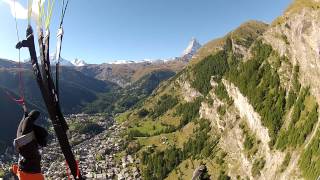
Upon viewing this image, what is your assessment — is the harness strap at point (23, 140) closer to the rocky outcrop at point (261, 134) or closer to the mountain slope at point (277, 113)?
the mountain slope at point (277, 113)

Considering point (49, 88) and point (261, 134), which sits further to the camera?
point (261, 134)

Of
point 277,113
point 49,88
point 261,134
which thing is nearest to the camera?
point 49,88

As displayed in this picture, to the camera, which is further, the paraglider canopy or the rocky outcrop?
the rocky outcrop

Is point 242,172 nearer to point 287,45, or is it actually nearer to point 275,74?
point 275,74

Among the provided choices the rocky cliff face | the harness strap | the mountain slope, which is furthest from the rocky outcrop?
the harness strap

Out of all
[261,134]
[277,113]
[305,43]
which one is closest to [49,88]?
[305,43]

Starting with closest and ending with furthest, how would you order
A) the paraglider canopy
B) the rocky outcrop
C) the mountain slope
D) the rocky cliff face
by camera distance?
the paraglider canopy
the mountain slope
the rocky cliff face
the rocky outcrop

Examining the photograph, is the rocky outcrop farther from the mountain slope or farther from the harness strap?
the harness strap

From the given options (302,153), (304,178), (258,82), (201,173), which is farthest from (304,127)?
(258,82)

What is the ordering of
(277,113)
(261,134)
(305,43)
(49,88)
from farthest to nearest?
1. (261,134)
2. (277,113)
3. (305,43)
4. (49,88)

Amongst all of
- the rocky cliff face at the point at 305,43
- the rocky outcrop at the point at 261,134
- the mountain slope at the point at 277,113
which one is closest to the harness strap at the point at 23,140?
the mountain slope at the point at 277,113

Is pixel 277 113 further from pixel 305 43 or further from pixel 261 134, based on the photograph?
pixel 305 43

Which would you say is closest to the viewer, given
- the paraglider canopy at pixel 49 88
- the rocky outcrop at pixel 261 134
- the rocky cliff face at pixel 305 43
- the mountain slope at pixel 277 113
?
the paraglider canopy at pixel 49 88
